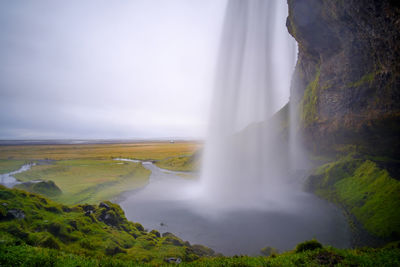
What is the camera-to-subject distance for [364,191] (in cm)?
2605

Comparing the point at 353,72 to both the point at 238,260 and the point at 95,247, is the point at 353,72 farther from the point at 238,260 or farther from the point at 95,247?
the point at 95,247

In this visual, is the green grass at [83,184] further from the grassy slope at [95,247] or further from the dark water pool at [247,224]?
the grassy slope at [95,247]

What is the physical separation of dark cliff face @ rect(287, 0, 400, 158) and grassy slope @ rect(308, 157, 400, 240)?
5145 mm

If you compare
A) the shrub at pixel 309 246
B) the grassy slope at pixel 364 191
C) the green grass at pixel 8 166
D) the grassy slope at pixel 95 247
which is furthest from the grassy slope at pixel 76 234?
the green grass at pixel 8 166

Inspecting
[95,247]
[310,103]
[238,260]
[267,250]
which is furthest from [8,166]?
[310,103]

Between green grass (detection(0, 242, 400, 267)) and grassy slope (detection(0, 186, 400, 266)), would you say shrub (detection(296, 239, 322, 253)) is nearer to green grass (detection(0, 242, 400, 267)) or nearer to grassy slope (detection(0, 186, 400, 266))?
grassy slope (detection(0, 186, 400, 266))

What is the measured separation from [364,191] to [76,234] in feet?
114

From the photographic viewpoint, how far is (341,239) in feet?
60.2

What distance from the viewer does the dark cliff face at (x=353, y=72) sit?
2255 cm

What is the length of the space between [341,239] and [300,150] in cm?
3305

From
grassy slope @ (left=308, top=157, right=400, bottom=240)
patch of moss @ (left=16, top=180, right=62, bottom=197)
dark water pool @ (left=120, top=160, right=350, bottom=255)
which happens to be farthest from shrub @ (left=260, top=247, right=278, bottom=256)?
patch of moss @ (left=16, top=180, right=62, bottom=197)

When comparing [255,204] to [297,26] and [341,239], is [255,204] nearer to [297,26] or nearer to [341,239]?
[341,239]

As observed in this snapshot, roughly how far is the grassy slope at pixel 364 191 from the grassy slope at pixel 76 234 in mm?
18654

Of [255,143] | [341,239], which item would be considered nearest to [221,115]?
[255,143]
